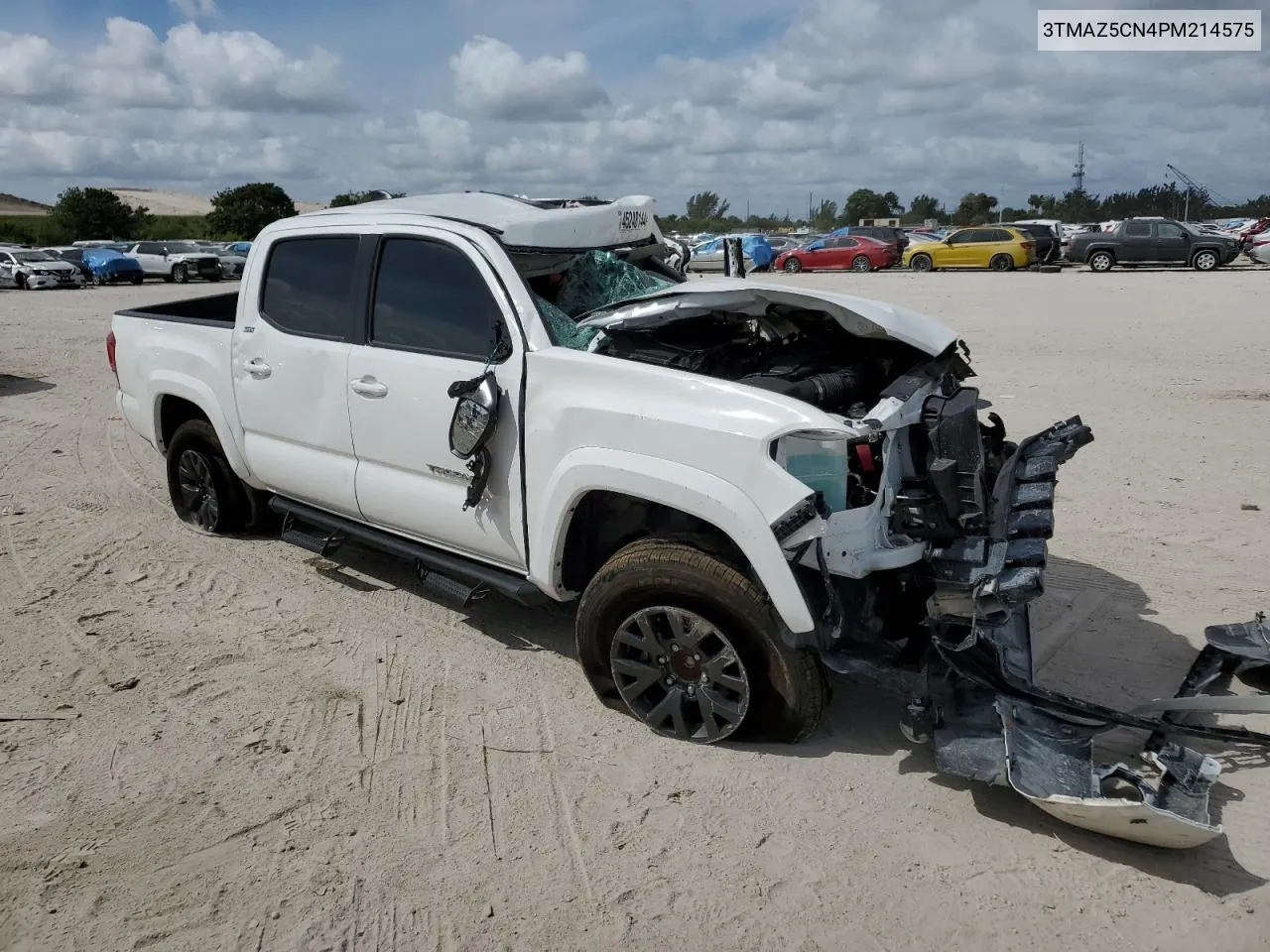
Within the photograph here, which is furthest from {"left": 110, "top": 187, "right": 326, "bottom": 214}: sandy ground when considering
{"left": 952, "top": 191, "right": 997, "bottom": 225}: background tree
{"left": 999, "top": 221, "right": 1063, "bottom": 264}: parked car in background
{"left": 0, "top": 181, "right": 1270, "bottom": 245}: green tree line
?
{"left": 999, "top": 221, "right": 1063, "bottom": 264}: parked car in background

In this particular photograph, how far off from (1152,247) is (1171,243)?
0.47 metres

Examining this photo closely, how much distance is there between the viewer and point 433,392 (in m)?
4.41

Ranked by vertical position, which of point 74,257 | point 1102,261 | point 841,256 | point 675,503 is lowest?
point 675,503

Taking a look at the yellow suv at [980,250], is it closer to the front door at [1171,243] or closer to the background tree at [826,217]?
the front door at [1171,243]

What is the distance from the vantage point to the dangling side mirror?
13.4 feet

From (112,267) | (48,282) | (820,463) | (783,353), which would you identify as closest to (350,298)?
(783,353)

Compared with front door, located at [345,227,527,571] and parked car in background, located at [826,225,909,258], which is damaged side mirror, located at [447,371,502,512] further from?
parked car in background, located at [826,225,909,258]

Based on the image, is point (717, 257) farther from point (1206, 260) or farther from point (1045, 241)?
point (1206, 260)

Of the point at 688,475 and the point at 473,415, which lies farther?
the point at 473,415

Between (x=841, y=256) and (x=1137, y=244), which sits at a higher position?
(x=841, y=256)

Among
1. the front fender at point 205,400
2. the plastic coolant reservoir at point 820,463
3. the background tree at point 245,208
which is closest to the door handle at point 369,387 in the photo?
the front fender at point 205,400

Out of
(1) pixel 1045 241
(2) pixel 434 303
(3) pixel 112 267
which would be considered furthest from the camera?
(3) pixel 112 267

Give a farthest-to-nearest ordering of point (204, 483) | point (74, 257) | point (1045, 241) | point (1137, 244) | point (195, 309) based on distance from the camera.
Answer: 1. point (74, 257)
2. point (1045, 241)
3. point (1137, 244)
4. point (195, 309)
5. point (204, 483)

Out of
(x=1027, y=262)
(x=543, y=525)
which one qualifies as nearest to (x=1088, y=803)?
(x=543, y=525)
